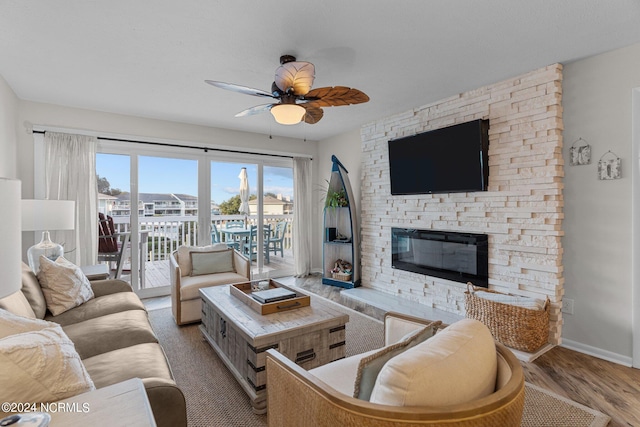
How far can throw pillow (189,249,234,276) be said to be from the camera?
361 centimetres

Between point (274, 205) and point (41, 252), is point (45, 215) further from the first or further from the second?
point (274, 205)

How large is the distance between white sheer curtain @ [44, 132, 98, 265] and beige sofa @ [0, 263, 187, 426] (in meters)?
1.25

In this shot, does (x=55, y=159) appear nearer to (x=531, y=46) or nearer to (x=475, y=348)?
(x=475, y=348)

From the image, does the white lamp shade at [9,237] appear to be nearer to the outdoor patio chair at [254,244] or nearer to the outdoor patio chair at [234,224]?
the outdoor patio chair at [234,224]

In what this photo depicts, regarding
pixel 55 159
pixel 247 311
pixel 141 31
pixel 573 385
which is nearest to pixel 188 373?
pixel 247 311

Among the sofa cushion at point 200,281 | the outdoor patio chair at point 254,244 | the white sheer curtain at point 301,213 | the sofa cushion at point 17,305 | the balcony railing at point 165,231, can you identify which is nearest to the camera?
the sofa cushion at point 17,305

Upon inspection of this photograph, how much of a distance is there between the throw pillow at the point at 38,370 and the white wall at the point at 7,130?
2683mm

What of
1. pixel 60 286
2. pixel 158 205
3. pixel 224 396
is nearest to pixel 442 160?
pixel 224 396

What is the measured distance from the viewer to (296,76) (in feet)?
6.97

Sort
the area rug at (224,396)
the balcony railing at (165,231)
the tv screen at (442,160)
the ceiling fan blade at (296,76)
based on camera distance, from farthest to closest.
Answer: the balcony railing at (165,231), the tv screen at (442,160), the ceiling fan blade at (296,76), the area rug at (224,396)

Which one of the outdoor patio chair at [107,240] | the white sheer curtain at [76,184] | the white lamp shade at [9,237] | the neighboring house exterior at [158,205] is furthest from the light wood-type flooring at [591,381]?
the white sheer curtain at [76,184]

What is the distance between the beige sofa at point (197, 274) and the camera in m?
3.20

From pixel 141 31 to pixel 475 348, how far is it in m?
2.63

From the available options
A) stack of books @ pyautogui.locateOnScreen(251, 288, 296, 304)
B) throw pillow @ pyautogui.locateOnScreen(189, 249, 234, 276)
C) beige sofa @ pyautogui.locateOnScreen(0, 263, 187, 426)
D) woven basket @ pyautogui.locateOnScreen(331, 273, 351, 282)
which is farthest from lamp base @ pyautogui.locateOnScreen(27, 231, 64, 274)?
woven basket @ pyautogui.locateOnScreen(331, 273, 351, 282)
